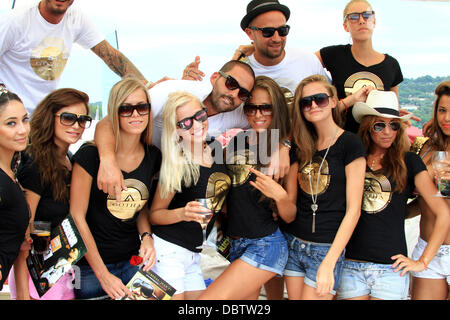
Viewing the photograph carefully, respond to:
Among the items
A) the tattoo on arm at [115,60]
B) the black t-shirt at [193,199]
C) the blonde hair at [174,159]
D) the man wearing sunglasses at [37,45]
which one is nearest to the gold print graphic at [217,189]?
the black t-shirt at [193,199]

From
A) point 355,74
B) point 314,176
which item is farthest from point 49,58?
point 355,74

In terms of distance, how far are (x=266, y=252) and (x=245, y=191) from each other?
1.48ft

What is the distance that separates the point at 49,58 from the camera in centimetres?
377

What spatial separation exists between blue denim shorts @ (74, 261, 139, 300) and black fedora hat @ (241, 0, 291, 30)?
239 centimetres

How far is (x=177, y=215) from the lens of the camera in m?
2.72

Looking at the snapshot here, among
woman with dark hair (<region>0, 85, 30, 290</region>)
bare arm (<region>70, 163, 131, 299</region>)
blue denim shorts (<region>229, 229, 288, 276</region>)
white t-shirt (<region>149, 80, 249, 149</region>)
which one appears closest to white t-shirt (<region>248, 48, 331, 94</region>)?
white t-shirt (<region>149, 80, 249, 149</region>)

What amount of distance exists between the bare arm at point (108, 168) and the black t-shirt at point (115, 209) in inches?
2.9

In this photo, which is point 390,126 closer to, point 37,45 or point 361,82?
point 361,82

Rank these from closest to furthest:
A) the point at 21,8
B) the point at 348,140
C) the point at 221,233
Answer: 1. the point at 348,140
2. the point at 221,233
3. the point at 21,8

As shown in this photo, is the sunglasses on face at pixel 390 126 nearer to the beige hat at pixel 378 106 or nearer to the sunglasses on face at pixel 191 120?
the beige hat at pixel 378 106
